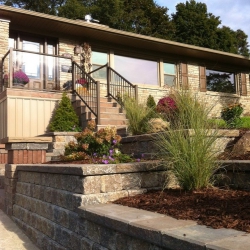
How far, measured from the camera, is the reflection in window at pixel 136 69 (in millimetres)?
12465

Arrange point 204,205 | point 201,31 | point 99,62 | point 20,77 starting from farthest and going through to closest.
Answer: point 201,31, point 99,62, point 20,77, point 204,205

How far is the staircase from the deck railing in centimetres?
110

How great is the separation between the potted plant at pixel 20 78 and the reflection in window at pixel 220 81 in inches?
331

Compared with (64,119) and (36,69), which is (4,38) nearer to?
→ (36,69)

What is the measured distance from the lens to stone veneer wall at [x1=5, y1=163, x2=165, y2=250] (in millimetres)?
3078

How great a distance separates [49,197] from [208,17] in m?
26.8

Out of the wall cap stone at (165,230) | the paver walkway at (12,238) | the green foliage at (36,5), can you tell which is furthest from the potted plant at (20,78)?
the green foliage at (36,5)

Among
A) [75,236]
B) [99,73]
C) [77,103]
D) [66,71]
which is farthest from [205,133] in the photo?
[99,73]

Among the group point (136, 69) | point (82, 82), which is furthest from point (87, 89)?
point (136, 69)

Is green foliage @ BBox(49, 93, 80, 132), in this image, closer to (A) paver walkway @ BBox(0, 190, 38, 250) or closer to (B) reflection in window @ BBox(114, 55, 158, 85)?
(A) paver walkway @ BBox(0, 190, 38, 250)

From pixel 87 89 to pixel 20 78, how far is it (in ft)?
5.84

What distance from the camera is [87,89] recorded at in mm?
9344

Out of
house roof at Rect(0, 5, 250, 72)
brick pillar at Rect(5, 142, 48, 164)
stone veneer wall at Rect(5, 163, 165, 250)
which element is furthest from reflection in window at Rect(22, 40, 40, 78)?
stone veneer wall at Rect(5, 163, 165, 250)

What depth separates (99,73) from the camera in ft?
37.8
